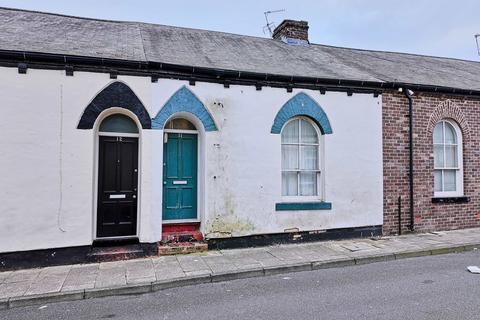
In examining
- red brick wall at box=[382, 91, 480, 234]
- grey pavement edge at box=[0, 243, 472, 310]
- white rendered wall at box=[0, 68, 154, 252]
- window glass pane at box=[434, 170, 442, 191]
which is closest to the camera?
grey pavement edge at box=[0, 243, 472, 310]

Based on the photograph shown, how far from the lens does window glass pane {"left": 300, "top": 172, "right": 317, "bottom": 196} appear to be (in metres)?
8.59

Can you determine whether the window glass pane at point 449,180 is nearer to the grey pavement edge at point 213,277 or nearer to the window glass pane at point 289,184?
the grey pavement edge at point 213,277

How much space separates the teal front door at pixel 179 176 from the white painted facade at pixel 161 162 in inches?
7.6

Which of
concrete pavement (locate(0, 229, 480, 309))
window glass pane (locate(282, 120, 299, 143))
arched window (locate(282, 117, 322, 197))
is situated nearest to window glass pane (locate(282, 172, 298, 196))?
arched window (locate(282, 117, 322, 197))

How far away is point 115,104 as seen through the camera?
23.0 ft

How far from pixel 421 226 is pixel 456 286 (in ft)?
13.2

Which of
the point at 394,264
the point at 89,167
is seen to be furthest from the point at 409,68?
the point at 89,167

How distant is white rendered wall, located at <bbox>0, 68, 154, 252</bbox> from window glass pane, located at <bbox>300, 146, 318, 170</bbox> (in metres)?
4.55

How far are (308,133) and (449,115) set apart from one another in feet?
13.6

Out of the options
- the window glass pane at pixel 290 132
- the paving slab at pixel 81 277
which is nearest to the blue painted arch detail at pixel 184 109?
the window glass pane at pixel 290 132

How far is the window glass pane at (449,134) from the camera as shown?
9.93 meters

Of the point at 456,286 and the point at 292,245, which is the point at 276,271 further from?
the point at 456,286

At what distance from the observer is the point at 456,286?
543 cm

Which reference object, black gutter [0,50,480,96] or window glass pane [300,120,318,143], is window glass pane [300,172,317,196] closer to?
window glass pane [300,120,318,143]
